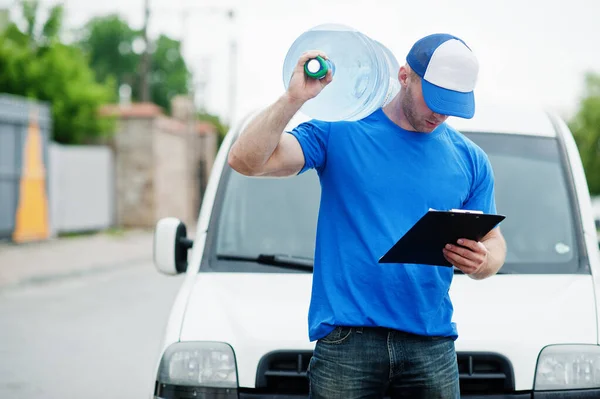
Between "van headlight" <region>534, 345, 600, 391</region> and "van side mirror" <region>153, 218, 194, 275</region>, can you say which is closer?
"van headlight" <region>534, 345, 600, 391</region>

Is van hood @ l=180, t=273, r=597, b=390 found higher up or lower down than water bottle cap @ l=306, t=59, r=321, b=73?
lower down

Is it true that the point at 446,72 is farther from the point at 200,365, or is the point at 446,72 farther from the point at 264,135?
the point at 200,365

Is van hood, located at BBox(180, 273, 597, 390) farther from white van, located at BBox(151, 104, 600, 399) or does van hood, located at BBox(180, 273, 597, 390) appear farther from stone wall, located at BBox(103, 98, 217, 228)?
stone wall, located at BBox(103, 98, 217, 228)

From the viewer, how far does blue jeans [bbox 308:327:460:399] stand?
2.45 m

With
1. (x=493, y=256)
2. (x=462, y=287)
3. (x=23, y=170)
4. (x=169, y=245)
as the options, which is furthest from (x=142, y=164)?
(x=493, y=256)

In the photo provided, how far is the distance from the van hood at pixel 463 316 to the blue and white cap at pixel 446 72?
0.96 m

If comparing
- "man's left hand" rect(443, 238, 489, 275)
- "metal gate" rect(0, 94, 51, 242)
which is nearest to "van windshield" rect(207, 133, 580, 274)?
"man's left hand" rect(443, 238, 489, 275)

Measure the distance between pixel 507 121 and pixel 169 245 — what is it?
1767 mm

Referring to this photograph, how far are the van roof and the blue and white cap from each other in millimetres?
1572

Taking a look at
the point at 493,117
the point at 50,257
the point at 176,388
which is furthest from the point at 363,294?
the point at 50,257

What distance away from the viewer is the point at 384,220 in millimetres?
2482

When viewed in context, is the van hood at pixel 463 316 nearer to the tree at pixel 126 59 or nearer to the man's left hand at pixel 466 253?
the man's left hand at pixel 466 253

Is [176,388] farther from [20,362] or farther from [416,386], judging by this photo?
[20,362]

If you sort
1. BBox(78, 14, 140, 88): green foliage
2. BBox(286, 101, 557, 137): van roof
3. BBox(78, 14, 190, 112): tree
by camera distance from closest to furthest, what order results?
BBox(286, 101, 557, 137): van roof
BBox(78, 14, 140, 88): green foliage
BBox(78, 14, 190, 112): tree
